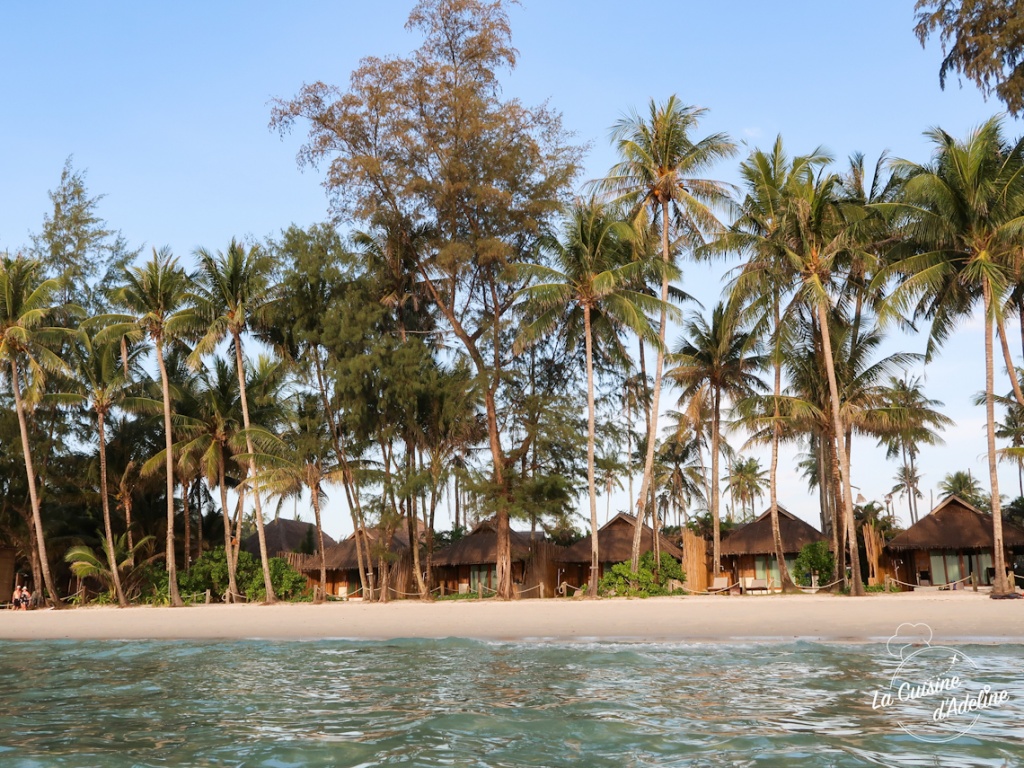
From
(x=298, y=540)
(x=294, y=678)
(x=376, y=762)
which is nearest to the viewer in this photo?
(x=376, y=762)

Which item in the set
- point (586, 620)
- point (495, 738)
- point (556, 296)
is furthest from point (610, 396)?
point (495, 738)

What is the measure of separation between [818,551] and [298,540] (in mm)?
23372

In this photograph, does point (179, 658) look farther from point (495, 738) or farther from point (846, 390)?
point (846, 390)

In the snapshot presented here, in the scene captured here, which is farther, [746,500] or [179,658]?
[746,500]

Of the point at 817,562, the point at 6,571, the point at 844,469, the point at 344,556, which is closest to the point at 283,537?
the point at 344,556

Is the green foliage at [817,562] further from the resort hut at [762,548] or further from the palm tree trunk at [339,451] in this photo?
the palm tree trunk at [339,451]

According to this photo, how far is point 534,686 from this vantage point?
7.99 metres

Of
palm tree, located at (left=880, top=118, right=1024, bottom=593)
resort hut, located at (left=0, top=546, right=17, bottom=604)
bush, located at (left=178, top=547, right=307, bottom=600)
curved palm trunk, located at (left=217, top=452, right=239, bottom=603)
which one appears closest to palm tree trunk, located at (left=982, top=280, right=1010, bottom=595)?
palm tree, located at (left=880, top=118, right=1024, bottom=593)

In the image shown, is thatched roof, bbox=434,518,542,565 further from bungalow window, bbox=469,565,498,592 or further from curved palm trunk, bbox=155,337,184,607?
curved palm trunk, bbox=155,337,184,607

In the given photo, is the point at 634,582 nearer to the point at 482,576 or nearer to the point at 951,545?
the point at 482,576

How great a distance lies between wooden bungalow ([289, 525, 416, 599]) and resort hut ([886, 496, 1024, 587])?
15858mm

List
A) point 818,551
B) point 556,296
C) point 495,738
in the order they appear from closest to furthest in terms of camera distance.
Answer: point 495,738 < point 556,296 < point 818,551

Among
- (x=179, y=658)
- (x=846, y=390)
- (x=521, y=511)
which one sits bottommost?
(x=179, y=658)

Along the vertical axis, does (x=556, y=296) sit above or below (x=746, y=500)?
above
